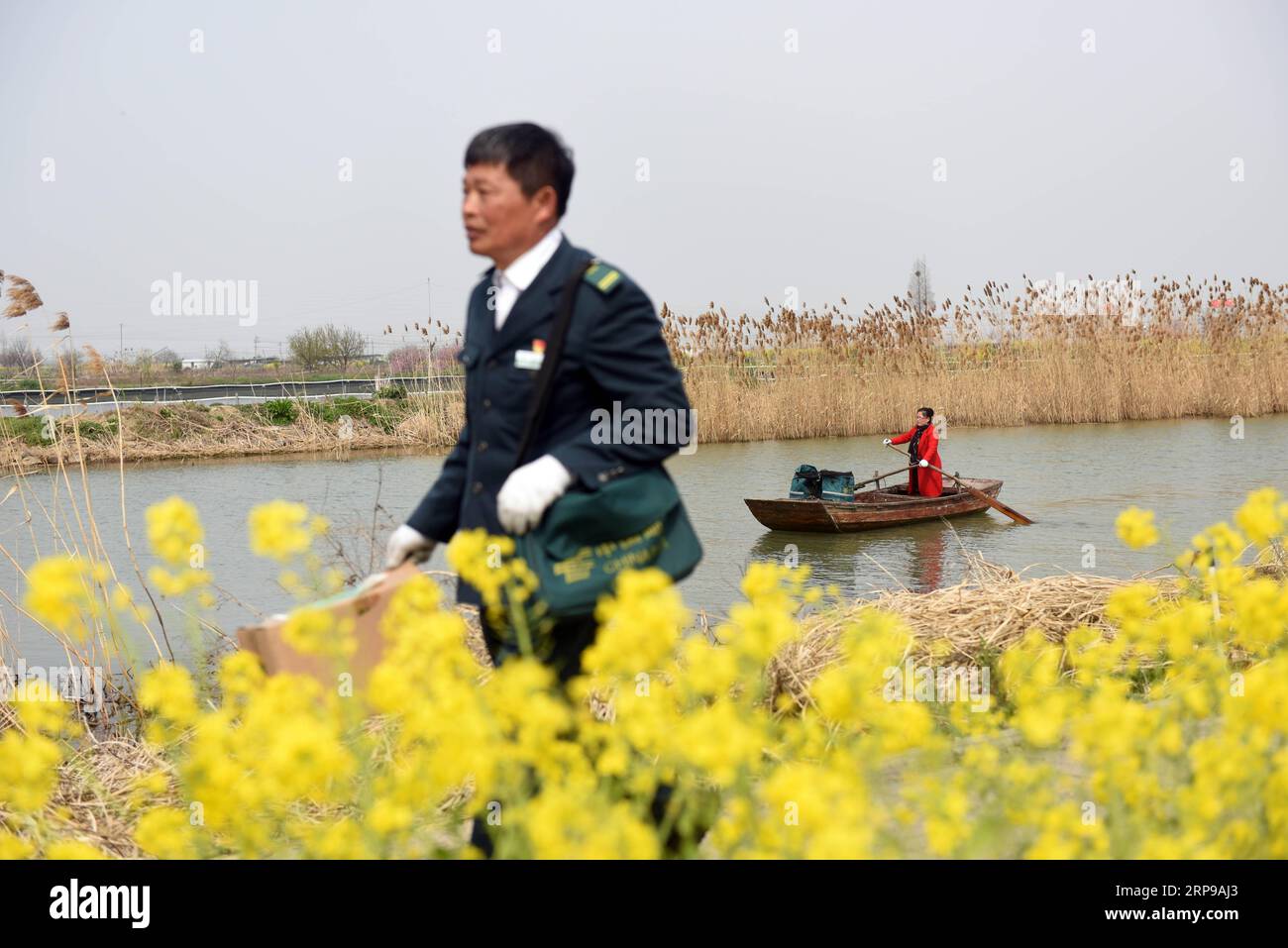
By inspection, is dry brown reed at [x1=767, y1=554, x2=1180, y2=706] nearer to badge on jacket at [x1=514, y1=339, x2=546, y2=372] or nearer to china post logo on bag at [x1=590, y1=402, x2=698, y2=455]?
china post logo on bag at [x1=590, y1=402, x2=698, y2=455]

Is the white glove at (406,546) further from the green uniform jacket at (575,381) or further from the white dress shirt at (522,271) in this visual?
the white dress shirt at (522,271)

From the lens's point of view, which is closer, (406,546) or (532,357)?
(532,357)

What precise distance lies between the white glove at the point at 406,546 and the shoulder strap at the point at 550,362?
415 mm

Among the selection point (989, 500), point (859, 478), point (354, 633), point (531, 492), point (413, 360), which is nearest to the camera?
point (531, 492)

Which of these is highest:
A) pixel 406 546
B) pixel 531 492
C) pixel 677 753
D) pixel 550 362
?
pixel 550 362

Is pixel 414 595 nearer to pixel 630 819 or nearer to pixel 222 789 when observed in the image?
pixel 222 789

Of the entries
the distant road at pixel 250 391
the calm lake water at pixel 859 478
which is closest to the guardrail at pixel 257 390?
the distant road at pixel 250 391

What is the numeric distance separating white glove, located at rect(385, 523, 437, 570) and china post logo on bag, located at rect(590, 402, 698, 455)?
0.55 metres

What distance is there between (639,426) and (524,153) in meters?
0.63

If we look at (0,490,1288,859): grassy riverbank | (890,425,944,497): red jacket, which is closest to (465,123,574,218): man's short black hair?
(0,490,1288,859): grassy riverbank

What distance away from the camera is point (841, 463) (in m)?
15.9

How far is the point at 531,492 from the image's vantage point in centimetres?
244

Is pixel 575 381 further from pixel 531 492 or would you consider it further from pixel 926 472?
pixel 926 472

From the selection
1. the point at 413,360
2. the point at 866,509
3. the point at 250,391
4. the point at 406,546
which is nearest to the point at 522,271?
the point at 406,546
